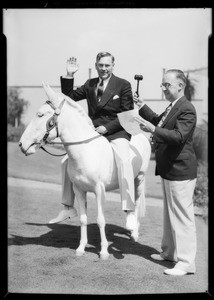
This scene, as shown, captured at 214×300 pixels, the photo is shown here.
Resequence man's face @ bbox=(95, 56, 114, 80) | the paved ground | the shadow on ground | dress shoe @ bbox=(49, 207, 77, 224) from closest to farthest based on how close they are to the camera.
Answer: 1. the paved ground
2. man's face @ bbox=(95, 56, 114, 80)
3. the shadow on ground
4. dress shoe @ bbox=(49, 207, 77, 224)

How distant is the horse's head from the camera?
4.44 metres

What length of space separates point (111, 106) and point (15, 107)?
1267mm

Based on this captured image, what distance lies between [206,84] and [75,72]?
139 cm

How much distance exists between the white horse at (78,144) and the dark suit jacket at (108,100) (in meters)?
0.18

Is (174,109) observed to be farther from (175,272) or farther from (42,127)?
(175,272)

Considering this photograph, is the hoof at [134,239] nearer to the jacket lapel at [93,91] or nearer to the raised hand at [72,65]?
the jacket lapel at [93,91]

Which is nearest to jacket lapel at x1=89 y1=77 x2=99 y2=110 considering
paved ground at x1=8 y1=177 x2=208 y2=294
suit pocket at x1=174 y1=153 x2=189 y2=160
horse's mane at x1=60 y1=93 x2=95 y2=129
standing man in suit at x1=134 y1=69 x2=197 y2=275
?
horse's mane at x1=60 y1=93 x2=95 y2=129

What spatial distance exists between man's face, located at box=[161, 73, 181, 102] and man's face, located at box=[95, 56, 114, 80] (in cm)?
61

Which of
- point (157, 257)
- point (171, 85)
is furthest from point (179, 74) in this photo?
point (157, 257)

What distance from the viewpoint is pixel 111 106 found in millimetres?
4770

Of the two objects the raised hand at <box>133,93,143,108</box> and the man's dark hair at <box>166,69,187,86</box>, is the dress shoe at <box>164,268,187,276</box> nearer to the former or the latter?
the raised hand at <box>133,93,143,108</box>

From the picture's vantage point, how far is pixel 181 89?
4.38 meters

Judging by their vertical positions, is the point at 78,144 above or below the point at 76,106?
below
